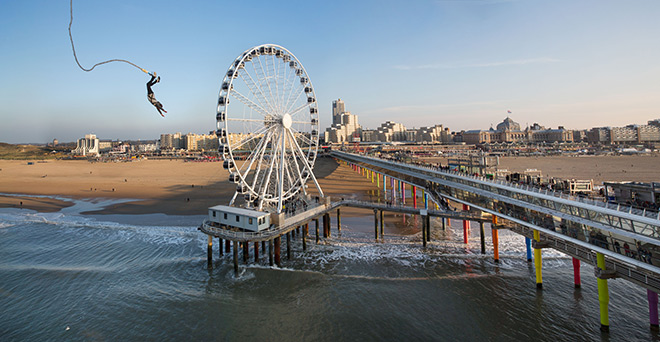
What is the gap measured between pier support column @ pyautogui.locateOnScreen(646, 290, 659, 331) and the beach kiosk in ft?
66.8

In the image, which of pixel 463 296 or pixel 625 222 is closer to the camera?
pixel 625 222

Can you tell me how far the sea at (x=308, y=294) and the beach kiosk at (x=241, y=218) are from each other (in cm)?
299

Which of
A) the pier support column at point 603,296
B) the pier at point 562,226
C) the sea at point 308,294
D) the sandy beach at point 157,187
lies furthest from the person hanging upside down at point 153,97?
the sandy beach at point 157,187

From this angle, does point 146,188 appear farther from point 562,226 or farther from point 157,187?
→ point 562,226

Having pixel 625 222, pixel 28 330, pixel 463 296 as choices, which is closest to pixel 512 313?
pixel 463 296

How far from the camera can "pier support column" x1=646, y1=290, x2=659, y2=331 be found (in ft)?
43.2

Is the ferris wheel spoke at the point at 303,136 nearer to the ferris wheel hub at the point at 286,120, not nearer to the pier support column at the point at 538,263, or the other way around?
the ferris wheel hub at the point at 286,120

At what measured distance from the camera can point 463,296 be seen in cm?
1772

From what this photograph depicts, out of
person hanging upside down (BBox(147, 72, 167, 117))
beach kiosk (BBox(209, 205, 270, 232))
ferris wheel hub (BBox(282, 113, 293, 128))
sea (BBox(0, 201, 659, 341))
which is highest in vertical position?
ferris wheel hub (BBox(282, 113, 293, 128))

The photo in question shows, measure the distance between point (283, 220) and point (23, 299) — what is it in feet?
50.9

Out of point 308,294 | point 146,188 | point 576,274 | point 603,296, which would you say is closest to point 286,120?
point 308,294

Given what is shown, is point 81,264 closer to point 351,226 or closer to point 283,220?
point 283,220

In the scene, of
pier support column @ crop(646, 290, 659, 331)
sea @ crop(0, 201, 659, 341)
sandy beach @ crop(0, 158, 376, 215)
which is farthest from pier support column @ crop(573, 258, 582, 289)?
sandy beach @ crop(0, 158, 376, 215)

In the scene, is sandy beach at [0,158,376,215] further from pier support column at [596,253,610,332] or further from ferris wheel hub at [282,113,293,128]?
pier support column at [596,253,610,332]
